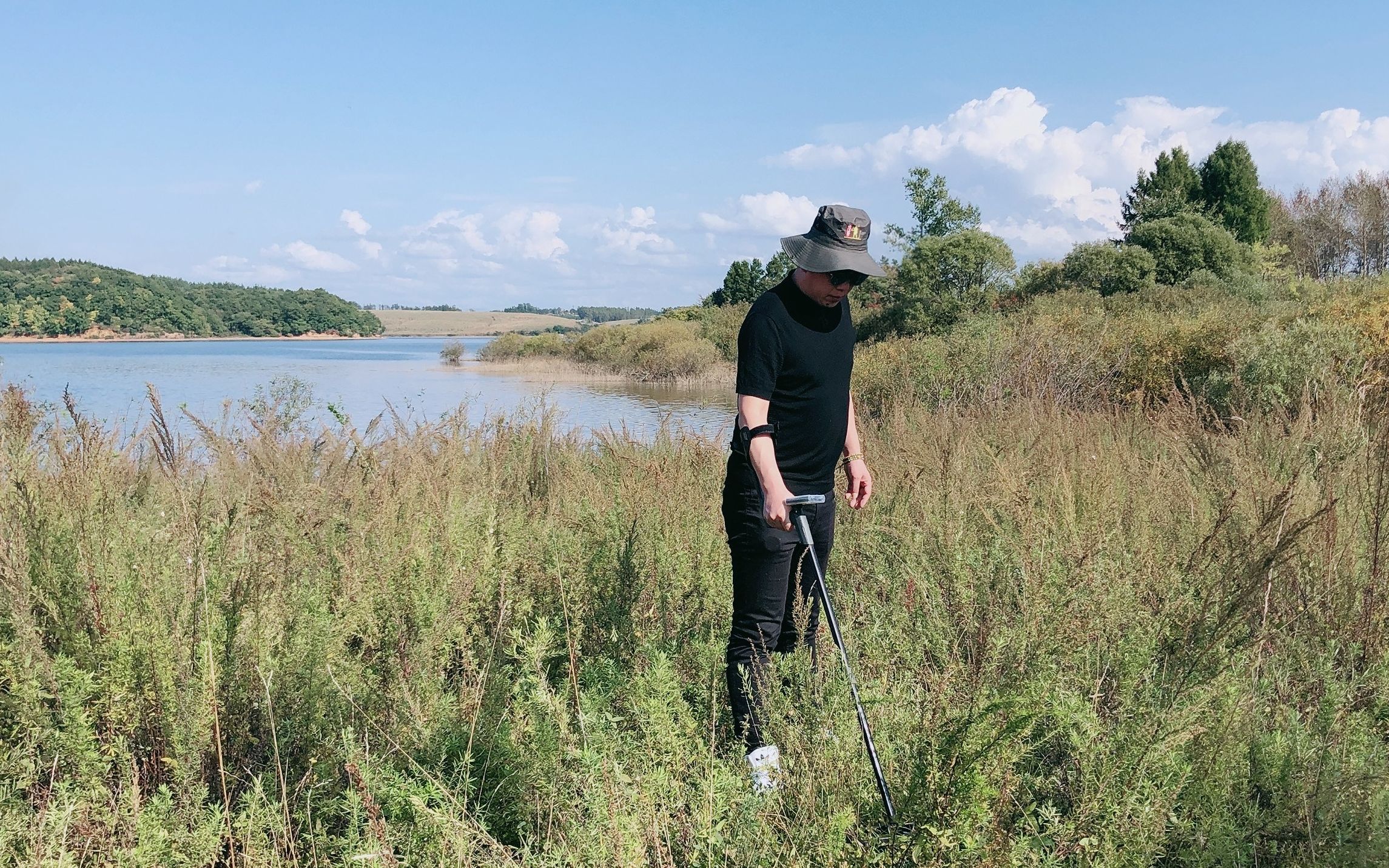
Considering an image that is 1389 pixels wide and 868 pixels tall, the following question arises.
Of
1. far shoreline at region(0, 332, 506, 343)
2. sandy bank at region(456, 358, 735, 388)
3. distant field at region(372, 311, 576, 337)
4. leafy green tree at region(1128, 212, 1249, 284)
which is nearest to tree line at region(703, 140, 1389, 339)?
leafy green tree at region(1128, 212, 1249, 284)

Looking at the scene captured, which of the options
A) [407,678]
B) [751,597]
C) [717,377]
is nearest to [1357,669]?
[751,597]

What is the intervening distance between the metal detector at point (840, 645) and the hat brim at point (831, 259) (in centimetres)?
78

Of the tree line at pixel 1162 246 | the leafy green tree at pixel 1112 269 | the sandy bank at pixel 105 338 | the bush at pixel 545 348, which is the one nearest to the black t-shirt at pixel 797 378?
the tree line at pixel 1162 246

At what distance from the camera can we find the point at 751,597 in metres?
3.01

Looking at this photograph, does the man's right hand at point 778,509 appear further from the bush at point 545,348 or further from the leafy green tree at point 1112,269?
the bush at point 545,348

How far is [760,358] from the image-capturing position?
288 centimetres

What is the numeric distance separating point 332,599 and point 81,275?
79.6m

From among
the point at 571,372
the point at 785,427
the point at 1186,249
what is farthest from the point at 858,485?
the point at 571,372

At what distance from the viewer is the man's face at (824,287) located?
9.62 ft

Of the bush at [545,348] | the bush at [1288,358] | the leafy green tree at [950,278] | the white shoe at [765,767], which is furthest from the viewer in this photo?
the bush at [545,348]

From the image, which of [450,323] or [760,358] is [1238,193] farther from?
[450,323]

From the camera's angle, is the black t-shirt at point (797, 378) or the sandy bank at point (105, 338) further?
the sandy bank at point (105, 338)

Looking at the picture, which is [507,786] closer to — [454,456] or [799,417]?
[799,417]

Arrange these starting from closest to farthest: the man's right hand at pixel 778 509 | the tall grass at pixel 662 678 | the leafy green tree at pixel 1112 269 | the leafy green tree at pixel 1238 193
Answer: the tall grass at pixel 662 678
the man's right hand at pixel 778 509
the leafy green tree at pixel 1112 269
the leafy green tree at pixel 1238 193
